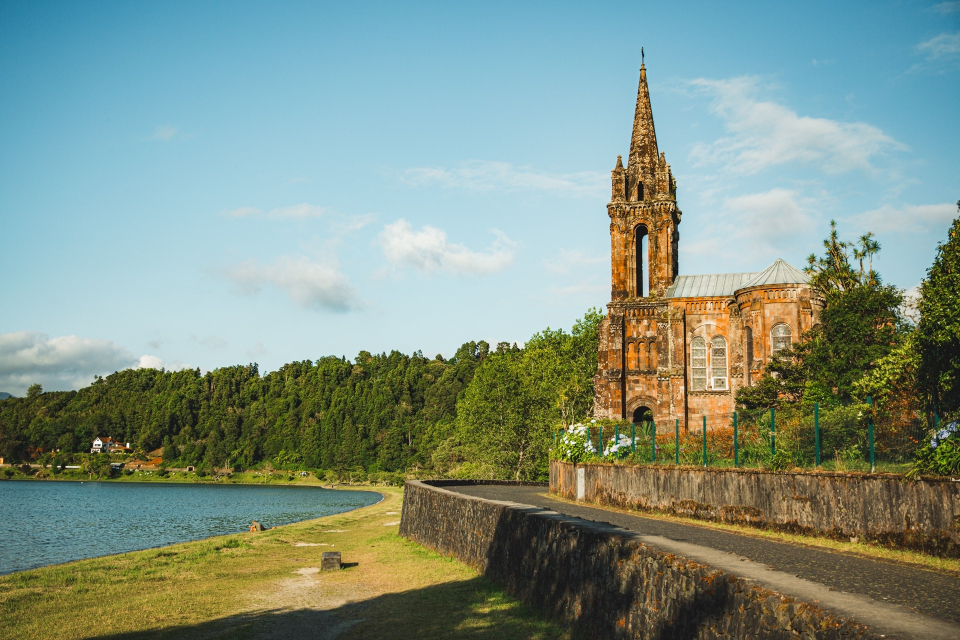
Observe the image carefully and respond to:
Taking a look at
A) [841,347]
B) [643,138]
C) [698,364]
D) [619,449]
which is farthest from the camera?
[643,138]

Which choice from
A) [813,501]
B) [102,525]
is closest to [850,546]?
[813,501]

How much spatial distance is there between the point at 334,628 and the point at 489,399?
151 ft

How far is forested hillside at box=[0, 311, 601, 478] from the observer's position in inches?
4776

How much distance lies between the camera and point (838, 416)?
15.5 m

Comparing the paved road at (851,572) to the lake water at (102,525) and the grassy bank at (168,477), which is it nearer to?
the lake water at (102,525)

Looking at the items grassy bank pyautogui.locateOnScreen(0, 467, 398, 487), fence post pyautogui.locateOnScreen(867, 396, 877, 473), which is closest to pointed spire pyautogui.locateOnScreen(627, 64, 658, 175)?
fence post pyautogui.locateOnScreen(867, 396, 877, 473)

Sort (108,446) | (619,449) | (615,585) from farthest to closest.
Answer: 1. (108,446)
2. (619,449)
3. (615,585)

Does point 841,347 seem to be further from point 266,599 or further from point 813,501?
point 266,599

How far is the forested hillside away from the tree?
6767cm

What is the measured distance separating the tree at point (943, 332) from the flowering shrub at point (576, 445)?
11.1m

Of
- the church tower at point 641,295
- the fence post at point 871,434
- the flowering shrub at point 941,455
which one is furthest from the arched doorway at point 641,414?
the flowering shrub at point 941,455

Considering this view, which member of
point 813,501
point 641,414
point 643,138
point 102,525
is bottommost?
point 102,525

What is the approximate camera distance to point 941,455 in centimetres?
1160

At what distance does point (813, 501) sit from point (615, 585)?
6.90 m
